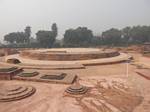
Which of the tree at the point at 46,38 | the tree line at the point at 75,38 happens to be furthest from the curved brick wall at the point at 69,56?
the tree line at the point at 75,38

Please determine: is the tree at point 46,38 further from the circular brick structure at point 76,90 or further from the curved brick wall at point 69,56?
the circular brick structure at point 76,90

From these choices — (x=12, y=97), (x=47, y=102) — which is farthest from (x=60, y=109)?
(x=12, y=97)

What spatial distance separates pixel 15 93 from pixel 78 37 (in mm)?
39611

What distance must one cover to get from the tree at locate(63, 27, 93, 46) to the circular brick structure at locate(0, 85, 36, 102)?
3822 cm

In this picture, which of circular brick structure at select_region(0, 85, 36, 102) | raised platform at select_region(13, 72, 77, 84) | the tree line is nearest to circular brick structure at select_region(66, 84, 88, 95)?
raised platform at select_region(13, 72, 77, 84)

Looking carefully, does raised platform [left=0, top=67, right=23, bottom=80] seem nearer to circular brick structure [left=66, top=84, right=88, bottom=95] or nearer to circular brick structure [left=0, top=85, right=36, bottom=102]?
circular brick structure [left=0, top=85, right=36, bottom=102]

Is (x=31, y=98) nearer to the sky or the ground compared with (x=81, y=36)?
nearer to the ground

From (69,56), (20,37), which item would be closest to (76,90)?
(69,56)

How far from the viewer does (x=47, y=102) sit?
8.44m

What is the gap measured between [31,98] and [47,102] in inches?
43.0

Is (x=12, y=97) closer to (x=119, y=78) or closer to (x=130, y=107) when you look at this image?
(x=130, y=107)

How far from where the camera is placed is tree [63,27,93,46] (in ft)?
157

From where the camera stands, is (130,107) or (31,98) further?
(31,98)

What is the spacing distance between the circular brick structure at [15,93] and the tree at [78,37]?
125 ft
